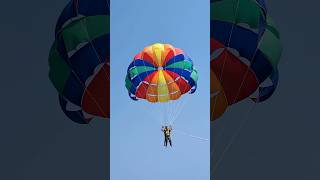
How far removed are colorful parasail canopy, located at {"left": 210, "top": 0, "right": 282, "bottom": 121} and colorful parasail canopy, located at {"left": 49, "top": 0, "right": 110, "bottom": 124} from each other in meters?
2.24

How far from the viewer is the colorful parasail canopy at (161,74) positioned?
1502 cm

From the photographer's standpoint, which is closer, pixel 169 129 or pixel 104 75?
pixel 169 129

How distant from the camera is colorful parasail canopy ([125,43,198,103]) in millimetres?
15023

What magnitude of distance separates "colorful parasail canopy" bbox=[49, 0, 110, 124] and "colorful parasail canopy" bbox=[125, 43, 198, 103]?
970 mm

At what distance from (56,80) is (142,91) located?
6.13 feet

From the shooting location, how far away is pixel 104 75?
645 inches

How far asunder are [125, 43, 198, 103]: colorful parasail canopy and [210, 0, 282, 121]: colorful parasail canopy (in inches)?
33.8

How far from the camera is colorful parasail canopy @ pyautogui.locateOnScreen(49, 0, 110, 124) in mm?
15102

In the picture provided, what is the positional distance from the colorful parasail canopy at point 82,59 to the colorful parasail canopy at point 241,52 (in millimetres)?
2242

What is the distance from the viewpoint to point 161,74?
15.2 meters

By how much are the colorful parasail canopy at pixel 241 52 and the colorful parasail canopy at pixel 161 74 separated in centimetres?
86

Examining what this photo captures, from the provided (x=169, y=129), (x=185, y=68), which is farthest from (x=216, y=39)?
(x=169, y=129)

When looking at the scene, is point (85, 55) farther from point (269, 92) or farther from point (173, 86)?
point (269, 92)

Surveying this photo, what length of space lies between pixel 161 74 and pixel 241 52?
170cm
